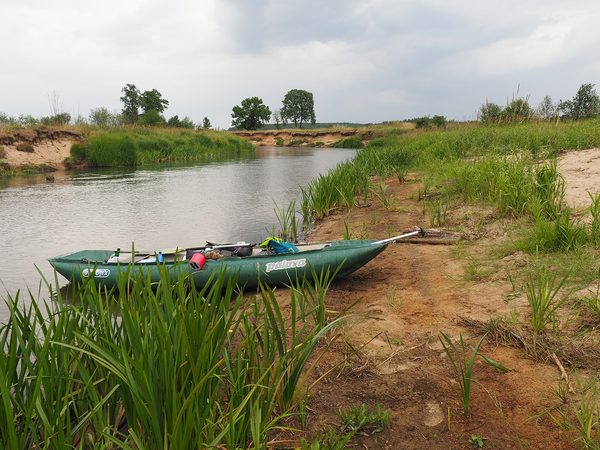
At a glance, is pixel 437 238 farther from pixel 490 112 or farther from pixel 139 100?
pixel 139 100

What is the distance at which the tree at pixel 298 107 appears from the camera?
279ft

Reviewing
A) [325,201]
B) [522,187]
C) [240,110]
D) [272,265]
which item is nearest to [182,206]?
[325,201]

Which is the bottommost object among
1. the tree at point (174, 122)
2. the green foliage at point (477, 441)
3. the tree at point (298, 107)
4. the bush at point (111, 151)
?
the green foliage at point (477, 441)

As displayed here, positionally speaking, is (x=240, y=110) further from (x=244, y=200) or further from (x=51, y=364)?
(x=51, y=364)

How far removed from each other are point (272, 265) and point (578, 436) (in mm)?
2875

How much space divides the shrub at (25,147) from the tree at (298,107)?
67.5m

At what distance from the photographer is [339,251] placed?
14.0ft

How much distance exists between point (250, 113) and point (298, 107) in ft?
70.8

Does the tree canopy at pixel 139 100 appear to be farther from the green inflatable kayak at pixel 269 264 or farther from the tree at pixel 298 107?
the green inflatable kayak at pixel 269 264

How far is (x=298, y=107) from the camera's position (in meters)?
85.8

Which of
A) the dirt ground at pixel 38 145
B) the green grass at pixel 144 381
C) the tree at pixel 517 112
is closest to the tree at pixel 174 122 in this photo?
the dirt ground at pixel 38 145

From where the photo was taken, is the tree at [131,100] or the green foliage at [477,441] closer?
the green foliage at [477,441]

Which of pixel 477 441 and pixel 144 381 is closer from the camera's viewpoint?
pixel 144 381

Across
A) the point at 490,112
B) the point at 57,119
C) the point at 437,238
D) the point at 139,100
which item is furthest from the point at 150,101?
the point at 437,238
